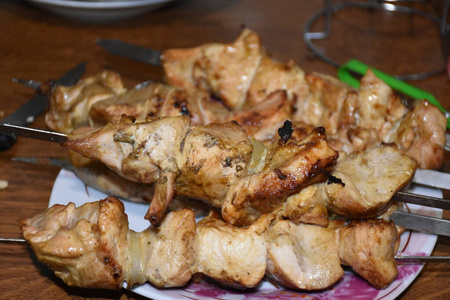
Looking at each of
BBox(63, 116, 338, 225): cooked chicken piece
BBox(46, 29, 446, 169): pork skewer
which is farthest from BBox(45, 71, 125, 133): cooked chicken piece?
BBox(63, 116, 338, 225): cooked chicken piece

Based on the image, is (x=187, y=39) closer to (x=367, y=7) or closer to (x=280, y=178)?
(x=367, y=7)

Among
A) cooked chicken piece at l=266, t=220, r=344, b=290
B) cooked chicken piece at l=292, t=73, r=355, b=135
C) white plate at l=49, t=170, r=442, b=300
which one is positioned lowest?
white plate at l=49, t=170, r=442, b=300

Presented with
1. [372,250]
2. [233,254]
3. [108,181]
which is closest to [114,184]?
[108,181]

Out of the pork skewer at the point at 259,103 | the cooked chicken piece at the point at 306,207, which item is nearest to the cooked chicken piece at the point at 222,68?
the pork skewer at the point at 259,103

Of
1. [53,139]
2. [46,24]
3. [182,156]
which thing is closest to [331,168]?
[182,156]

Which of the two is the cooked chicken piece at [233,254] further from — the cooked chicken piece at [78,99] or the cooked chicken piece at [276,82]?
the cooked chicken piece at [78,99]

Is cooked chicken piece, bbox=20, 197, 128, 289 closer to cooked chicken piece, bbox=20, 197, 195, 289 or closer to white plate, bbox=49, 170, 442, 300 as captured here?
cooked chicken piece, bbox=20, 197, 195, 289
